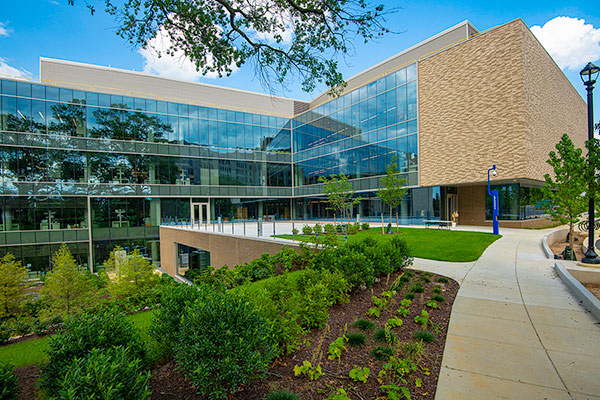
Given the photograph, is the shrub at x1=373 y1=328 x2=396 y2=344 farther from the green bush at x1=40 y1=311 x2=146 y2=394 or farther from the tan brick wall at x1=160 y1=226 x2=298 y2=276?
the tan brick wall at x1=160 y1=226 x2=298 y2=276

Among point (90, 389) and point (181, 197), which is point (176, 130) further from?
point (90, 389)

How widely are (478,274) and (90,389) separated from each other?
995 cm

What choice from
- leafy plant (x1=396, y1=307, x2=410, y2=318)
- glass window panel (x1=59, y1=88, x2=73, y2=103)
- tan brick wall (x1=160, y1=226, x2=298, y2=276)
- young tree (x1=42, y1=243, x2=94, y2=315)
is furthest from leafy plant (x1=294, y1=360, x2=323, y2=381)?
glass window panel (x1=59, y1=88, x2=73, y2=103)

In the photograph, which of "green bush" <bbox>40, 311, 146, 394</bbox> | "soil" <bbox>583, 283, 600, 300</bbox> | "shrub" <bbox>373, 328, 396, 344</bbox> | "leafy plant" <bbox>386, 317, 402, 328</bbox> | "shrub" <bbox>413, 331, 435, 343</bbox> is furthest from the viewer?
"soil" <bbox>583, 283, 600, 300</bbox>

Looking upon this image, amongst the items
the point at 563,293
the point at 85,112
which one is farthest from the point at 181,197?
the point at 563,293

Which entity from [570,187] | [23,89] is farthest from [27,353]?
[23,89]

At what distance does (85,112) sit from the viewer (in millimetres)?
29578

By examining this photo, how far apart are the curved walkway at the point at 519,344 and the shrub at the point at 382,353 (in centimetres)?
65

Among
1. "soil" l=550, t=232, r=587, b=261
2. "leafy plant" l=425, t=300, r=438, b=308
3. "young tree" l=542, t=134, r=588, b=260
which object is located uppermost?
"young tree" l=542, t=134, r=588, b=260

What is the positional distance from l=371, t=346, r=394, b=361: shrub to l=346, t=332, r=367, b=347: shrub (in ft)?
1.04

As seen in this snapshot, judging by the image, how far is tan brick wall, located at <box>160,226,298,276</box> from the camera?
1571 centimetres

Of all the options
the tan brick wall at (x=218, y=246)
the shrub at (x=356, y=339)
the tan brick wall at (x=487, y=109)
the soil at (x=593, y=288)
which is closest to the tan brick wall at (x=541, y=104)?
the tan brick wall at (x=487, y=109)

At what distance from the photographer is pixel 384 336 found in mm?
4652

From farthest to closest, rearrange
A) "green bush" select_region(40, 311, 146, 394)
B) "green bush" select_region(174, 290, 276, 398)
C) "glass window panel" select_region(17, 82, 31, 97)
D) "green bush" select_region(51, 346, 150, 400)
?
"glass window panel" select_region(17, 82, 31, 97) → "green bush" select_region(174, 290, 276, 398) → "green bush" select_region(40, 311, 146, 394) → "green bush" select_region(51, 346, 150, 400)
